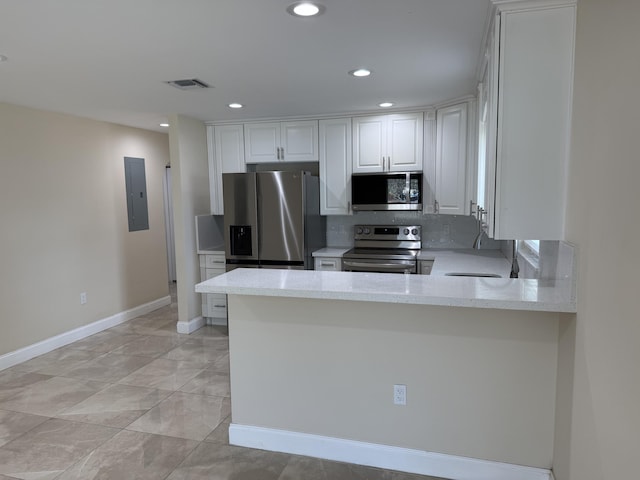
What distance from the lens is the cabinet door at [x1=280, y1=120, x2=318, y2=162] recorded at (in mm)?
4543

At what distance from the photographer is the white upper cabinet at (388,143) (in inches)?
166

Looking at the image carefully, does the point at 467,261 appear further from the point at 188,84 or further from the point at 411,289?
the point at 188,84

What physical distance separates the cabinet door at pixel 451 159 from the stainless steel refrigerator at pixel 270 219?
1.30 meters

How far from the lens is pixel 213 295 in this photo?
15.6 ft

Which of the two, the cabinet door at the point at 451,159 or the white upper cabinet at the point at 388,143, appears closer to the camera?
the cabinet door at the point at 451,159

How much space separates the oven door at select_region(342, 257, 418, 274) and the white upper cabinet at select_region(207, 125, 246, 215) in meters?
1.69

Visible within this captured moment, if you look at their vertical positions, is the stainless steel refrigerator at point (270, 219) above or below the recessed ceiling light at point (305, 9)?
below

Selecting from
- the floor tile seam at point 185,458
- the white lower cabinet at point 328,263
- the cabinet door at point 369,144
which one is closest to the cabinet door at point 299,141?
the cabinet door at point 369,144

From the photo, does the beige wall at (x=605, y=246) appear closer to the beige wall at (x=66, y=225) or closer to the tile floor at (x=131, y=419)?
the tile floor at (x=131, y=419)

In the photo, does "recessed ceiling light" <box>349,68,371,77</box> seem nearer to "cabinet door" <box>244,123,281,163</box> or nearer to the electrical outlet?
"cabinet door" <box>244,123,281,163</box>

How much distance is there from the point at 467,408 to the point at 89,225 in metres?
4.19

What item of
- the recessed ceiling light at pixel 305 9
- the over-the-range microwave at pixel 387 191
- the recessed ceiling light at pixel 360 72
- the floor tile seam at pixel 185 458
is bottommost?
the floor tile seam at pixel 185 458

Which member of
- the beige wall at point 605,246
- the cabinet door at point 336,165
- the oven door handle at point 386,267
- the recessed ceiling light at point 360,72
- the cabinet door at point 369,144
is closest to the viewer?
the beige wall at point 605,246

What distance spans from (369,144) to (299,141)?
30.2 inches
